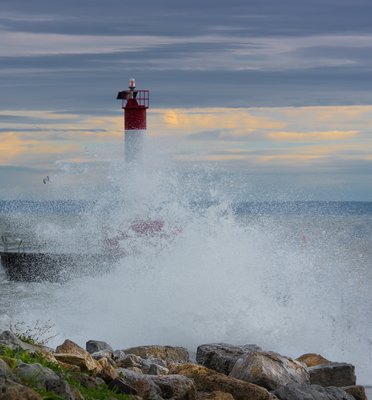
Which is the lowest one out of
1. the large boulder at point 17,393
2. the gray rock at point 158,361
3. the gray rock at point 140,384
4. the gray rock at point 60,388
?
the gray rock at point 158,361

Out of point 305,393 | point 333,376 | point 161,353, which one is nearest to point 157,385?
point 305,393

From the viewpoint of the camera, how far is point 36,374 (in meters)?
8.91

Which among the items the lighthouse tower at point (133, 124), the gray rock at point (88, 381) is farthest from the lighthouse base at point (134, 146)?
the gray rock at point (88, 381)

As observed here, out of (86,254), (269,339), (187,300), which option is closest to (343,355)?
(269,339)

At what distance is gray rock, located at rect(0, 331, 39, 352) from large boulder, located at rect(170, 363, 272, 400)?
190 cm

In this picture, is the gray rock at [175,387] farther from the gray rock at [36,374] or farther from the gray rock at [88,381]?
the gray rock at [36,374]

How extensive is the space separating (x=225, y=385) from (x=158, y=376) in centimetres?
81

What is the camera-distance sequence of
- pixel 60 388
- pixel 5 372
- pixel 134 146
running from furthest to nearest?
1. pixel 134 146
2. pixel 60 388
3. pixel 5 372

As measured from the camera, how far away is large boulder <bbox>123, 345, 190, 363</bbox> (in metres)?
14.6

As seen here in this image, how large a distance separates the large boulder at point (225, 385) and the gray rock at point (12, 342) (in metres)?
1.90

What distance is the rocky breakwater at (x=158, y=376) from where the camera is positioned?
8.86 m

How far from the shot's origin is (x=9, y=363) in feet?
30.0

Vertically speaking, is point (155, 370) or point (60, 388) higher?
point (60, 388)

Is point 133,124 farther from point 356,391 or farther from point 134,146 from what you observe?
point 356,391
